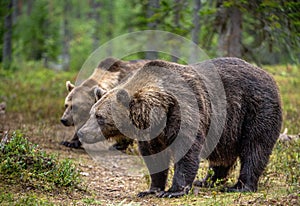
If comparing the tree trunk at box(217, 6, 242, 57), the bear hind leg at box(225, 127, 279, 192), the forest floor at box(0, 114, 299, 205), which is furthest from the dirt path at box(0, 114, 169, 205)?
the tree trunk at box(217, 6, 242, 57)

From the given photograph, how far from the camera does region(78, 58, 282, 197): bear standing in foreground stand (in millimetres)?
6375

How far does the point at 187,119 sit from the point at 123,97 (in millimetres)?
876

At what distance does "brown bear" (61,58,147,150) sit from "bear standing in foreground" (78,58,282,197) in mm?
3287

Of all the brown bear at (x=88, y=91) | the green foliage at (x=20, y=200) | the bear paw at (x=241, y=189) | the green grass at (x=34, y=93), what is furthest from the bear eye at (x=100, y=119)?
the green grass at (x=34, y=93)

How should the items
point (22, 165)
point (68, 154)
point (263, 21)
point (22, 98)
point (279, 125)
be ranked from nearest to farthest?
point (22, 165) < point (279, 125) < point (68, 154) < point (263, 21) < point (22, 98)

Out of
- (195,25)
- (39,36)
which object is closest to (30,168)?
(195,25)

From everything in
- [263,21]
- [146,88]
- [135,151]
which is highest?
[263,21]

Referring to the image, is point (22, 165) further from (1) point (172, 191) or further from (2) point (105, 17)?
(2) point (105, 17)

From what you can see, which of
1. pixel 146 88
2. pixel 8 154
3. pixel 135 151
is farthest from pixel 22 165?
pixel 135 151

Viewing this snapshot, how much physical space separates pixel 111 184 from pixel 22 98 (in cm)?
741

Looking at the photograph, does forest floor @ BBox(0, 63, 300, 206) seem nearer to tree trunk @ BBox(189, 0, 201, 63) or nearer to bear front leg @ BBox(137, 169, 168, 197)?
bear front leg @ BBox(137, 169, 168, 197)

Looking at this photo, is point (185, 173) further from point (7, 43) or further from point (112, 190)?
point (7, 43)

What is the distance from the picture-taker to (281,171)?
758cm

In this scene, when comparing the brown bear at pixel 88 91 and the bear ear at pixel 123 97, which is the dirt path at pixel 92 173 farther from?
the bear ear at pixel 123 97
